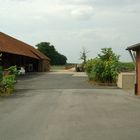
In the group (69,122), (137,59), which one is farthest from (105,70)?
(69,122)

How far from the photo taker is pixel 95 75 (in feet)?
132

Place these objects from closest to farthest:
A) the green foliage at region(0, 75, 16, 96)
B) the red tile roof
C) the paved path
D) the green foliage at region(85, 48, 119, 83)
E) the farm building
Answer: the paved path → the green foliage at region(0, 75, 16, 96) → the green foliage at region(85, 48, 119, 83) → the red tile roof → the farm building

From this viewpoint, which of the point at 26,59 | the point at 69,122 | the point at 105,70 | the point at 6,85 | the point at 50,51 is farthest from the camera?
the point at 50,51

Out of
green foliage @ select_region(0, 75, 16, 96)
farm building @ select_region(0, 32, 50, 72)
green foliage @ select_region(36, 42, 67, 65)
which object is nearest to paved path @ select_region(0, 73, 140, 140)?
green foliage @ select_region(0, 75, 16, 96)

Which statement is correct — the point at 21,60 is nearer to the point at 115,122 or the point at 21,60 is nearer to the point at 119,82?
the point at 119,82

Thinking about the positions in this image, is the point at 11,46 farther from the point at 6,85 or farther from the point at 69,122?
the point at 69,122

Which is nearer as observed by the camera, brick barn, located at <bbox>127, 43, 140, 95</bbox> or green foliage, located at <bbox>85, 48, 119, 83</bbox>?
brick barn, located at <bbox>127, 43, 140, 95</bbox>

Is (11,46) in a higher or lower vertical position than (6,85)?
higher

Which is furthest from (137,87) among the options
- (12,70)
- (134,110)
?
(134,110)

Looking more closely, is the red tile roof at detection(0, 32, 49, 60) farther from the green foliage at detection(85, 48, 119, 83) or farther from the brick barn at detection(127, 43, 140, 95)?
the brick barn at detection(127, 43, 140, 95)

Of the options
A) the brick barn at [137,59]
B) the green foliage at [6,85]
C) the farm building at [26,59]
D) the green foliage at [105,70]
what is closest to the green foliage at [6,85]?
the green foliage at [6,85]

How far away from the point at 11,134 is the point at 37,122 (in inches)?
85.0

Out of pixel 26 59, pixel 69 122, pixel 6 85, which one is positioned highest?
pixel 26 59

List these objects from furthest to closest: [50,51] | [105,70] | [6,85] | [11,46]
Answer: [50,51] → [11,46] → [105,70] → [6,85]
